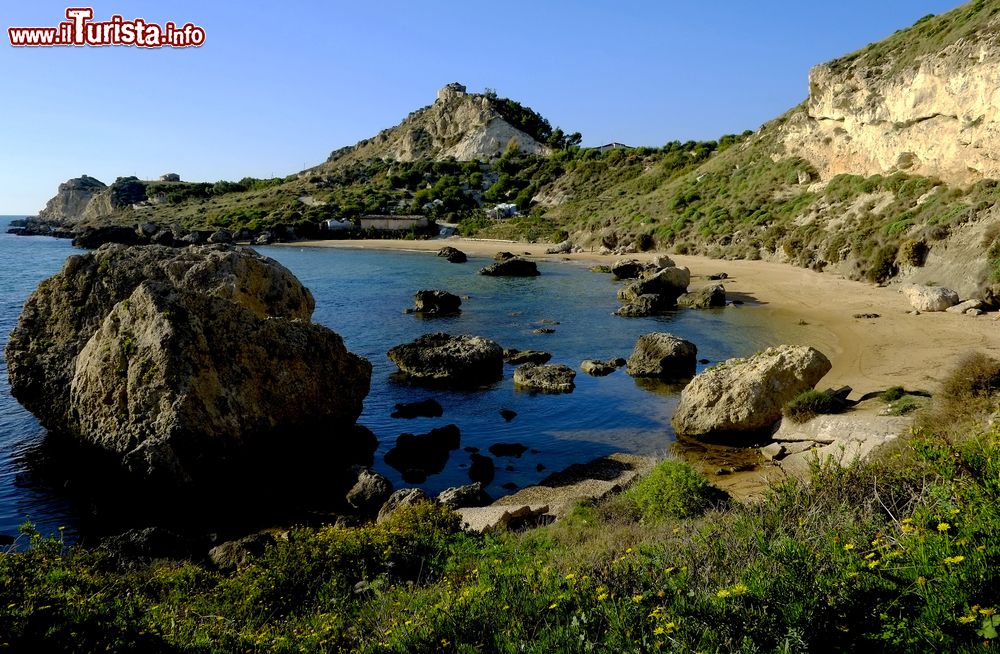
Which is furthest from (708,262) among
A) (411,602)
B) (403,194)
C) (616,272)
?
(403,194)

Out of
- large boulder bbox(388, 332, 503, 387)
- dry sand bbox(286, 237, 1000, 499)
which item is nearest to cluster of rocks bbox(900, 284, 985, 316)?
dry sand bbox(286, 237, 1000, 499)

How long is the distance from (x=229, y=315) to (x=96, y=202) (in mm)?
Answer: 161956

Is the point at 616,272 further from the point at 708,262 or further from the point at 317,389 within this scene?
the point at 317,389

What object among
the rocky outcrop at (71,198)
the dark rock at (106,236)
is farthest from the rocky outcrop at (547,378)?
the rocky outcrop at (71,198)

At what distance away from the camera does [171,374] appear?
13719 millimetres

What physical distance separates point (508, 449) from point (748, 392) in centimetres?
576

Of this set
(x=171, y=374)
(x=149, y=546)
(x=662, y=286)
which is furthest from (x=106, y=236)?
(x=149, y=546)

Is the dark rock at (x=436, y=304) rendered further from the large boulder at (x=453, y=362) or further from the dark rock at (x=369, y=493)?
the dark rock at (x=369, y=493)

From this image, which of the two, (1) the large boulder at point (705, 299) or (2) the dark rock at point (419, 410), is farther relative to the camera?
(1) the large boulder at point (705, 299)

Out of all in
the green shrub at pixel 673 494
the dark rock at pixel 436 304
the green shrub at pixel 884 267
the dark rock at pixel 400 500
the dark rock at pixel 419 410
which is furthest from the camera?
the dark rock at pixel 436 304

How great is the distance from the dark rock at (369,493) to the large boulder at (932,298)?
23531mm

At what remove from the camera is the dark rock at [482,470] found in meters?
14.6

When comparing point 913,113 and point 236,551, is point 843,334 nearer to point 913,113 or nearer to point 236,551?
point 236,551

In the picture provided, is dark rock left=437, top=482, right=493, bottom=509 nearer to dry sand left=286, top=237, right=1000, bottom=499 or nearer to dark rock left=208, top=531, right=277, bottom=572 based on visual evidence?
dark rock left=208, top=531, right=277, bottom=572
